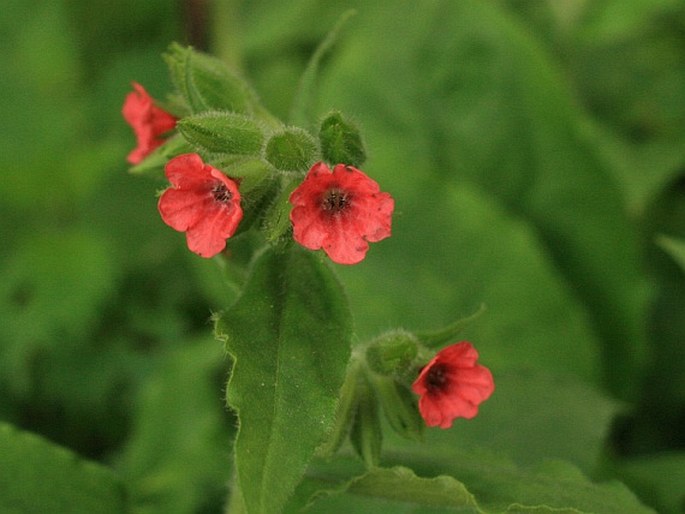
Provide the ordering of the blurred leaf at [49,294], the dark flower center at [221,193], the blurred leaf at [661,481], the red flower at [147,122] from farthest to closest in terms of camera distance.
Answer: the blurred leaf at [49,294] < the blurred leaf at [661,481] < the red flower at [147,122] < the dark flower center at [221,193]

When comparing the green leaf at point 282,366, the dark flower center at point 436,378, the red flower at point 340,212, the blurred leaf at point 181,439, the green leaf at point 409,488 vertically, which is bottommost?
the blurred leaf at point 181,439

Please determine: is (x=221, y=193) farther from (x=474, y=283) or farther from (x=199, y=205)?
(x=474, y=283)

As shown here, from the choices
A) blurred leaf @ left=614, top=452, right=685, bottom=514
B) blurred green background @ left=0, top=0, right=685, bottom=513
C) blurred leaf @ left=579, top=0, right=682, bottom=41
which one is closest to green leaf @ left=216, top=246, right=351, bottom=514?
blurred green background @ left=0, top=0, right=685, bottom=513

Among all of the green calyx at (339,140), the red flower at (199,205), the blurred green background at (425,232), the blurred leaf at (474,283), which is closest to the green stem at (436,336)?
the green calyx at (339,140)

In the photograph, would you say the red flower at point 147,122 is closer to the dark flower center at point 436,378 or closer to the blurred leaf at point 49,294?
the dark flower center at point 436,378

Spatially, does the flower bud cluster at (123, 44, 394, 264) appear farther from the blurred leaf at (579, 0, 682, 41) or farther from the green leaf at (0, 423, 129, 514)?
the blurred leaf at (579, 0, 682, 41)

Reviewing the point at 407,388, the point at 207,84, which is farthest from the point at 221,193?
the point at 407,388
